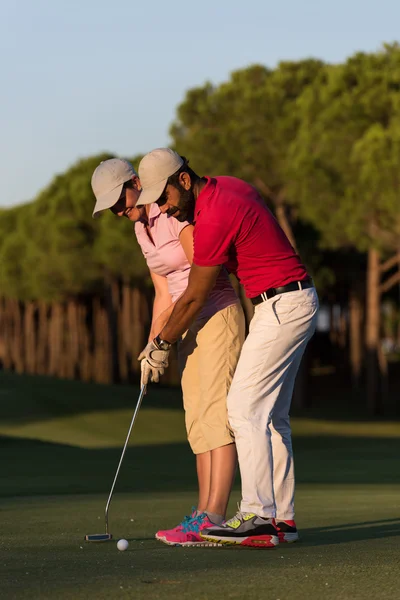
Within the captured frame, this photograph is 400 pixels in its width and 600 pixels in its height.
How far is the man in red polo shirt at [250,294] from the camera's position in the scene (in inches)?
243

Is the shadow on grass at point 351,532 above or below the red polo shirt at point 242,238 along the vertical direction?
below

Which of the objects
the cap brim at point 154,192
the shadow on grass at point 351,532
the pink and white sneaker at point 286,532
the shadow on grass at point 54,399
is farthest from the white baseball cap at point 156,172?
the shadow on grass at point 54,399

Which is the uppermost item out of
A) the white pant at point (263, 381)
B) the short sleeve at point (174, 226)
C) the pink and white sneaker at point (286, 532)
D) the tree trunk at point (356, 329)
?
the short sleeve at point (174, 226)

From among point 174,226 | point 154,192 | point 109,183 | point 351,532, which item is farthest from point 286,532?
point 109,183

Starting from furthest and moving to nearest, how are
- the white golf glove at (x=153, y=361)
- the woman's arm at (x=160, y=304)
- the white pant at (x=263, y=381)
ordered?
the woman's arm at (x=160, y=304) → the white golf glove at (x=153, y=361) → the white pant at (x=263, y=381)

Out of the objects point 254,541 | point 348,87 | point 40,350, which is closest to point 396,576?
point 254,541

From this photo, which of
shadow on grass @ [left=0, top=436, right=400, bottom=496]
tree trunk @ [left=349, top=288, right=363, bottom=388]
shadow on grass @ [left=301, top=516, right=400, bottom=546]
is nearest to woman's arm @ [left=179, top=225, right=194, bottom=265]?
shadow on grass @ [left=301, top=516, right=400, bottom=546]

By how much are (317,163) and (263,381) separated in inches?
1075

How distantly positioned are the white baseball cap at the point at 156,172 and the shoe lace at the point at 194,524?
1.71 metres

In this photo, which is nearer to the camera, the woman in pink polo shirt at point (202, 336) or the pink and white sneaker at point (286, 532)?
the pink and white sneaker at point (286, 532)

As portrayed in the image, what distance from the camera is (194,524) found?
650 centimetres

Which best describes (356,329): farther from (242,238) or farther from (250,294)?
(242,238)

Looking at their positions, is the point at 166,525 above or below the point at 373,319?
above

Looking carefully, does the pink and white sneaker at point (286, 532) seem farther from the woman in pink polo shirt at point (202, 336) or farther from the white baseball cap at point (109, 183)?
the white baseball cap at point (109, 183)
